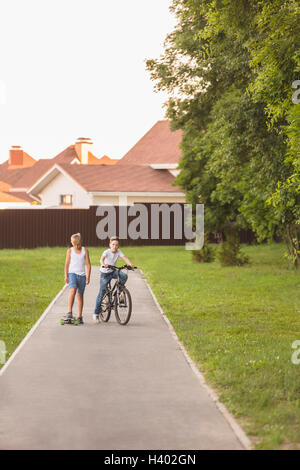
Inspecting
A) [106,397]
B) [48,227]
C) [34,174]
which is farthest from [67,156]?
[106,397]

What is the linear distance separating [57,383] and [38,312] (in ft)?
20.7

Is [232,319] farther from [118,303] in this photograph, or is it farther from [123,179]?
[123,179]

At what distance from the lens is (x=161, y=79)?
78.5ft

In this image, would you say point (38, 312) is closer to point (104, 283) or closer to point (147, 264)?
point (104, 283)

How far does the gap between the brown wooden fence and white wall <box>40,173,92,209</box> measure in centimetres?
597

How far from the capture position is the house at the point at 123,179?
4378 centimetres

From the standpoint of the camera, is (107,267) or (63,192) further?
(63,192)

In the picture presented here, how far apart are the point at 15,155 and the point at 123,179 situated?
2676 inches

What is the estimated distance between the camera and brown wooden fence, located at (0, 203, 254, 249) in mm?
36906

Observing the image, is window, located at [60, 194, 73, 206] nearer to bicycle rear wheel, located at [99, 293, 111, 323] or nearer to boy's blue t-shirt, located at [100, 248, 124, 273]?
boy's blue t-shirt, located at [100, 248, 124, 273]

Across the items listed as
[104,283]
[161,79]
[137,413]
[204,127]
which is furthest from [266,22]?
[204,127]

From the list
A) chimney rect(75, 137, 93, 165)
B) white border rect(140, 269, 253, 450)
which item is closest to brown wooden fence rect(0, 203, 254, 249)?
white border rect(140, 269, 253, 450)

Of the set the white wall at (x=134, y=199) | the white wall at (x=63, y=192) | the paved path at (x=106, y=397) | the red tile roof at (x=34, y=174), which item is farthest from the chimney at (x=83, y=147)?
the paved path at (x=106, y=397)

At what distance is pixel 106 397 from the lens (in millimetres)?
7598
